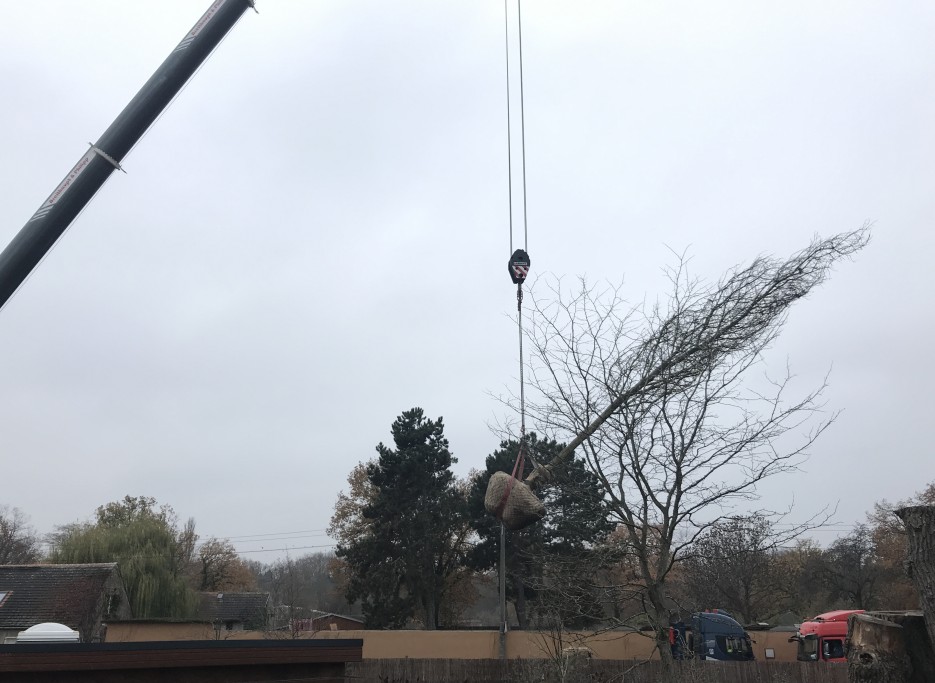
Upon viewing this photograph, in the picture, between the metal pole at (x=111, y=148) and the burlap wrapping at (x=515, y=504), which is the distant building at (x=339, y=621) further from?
the metal pole at (x=111, y=148)

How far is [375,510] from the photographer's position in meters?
37.9

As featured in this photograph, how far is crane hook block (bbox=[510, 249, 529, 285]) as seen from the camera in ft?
31.7

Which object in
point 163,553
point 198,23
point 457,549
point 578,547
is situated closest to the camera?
point 198,23

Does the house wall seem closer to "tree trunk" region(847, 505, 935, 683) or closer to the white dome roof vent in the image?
the white dome roof vent

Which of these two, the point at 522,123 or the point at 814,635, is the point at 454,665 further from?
the point at 522,123

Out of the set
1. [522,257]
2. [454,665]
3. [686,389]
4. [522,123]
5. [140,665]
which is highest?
[522,123]

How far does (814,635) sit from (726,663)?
17.2ft

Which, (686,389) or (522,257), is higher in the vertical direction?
(522,257)

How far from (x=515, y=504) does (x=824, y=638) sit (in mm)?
15463

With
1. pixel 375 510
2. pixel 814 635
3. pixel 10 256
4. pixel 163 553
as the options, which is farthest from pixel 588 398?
pixel 163 553

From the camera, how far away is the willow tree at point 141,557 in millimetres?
33781

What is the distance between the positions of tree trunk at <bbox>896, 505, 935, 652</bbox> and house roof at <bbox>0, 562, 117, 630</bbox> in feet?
100

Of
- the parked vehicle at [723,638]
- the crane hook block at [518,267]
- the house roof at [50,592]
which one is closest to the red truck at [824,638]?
the parked vehicle at [723,638]

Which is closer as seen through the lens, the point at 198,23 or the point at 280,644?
the point at 280,644
